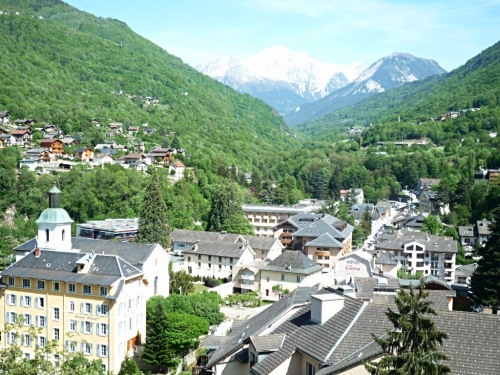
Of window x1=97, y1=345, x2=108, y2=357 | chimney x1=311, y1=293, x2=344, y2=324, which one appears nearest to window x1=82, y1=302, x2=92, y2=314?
window x1=97, y1=345, x2=108, y2=357

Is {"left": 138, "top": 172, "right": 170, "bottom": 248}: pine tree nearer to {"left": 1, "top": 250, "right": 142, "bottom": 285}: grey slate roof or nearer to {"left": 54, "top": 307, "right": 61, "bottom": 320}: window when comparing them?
{"left": 1, "top": 250, "right": 142, "bottom": 285}: grey slate roof

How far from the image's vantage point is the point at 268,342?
18031 millimetres

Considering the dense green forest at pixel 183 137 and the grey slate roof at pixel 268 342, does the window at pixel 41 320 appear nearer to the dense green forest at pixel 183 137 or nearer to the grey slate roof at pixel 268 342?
the dense green forest at pixel 183 137

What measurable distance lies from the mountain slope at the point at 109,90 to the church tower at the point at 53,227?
52843 mm

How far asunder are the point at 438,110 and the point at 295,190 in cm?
7697

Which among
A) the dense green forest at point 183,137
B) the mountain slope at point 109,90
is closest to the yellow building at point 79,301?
the dense green forest at point 183,137

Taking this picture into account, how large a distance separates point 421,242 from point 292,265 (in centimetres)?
1609

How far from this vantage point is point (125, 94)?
134125 millimetres

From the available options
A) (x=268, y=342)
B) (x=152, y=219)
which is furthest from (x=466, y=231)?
(x=268, y=342)

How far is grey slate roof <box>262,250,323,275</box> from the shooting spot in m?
48.3

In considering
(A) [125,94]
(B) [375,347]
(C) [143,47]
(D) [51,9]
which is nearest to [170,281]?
(B) [375,347]

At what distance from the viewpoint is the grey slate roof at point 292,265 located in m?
48.3

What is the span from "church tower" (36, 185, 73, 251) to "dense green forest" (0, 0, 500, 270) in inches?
629

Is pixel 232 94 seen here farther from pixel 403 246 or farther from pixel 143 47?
pixel 403 246
